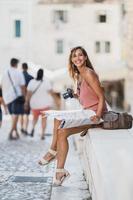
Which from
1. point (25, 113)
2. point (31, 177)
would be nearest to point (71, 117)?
point (31, 177)

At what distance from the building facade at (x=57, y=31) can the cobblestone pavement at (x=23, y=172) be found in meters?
35.5

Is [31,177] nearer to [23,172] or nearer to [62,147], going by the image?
[23,172]

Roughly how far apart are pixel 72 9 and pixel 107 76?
1161 cm

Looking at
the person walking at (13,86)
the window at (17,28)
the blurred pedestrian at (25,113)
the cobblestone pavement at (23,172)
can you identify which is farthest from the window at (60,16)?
the cobblestone pavement at (23,172)

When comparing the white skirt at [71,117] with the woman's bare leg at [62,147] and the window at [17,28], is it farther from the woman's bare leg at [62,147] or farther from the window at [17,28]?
the window at [17,28]

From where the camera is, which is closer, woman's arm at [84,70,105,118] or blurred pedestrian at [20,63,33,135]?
woman's arm at [84,70,105,118]

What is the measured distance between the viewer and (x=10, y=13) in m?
48.9

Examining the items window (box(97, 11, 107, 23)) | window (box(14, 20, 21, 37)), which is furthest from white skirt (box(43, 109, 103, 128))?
window (box(97, 11, 107, 23))

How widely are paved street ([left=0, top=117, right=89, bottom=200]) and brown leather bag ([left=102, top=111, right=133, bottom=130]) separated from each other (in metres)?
0.79

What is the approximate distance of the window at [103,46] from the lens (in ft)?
165

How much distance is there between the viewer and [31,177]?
8.74 m

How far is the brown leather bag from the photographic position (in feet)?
26.7

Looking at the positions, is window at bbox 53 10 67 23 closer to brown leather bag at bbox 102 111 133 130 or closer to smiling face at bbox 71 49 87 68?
smiling face at bbox 71 49 87 68

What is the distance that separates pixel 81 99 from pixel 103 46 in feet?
139
